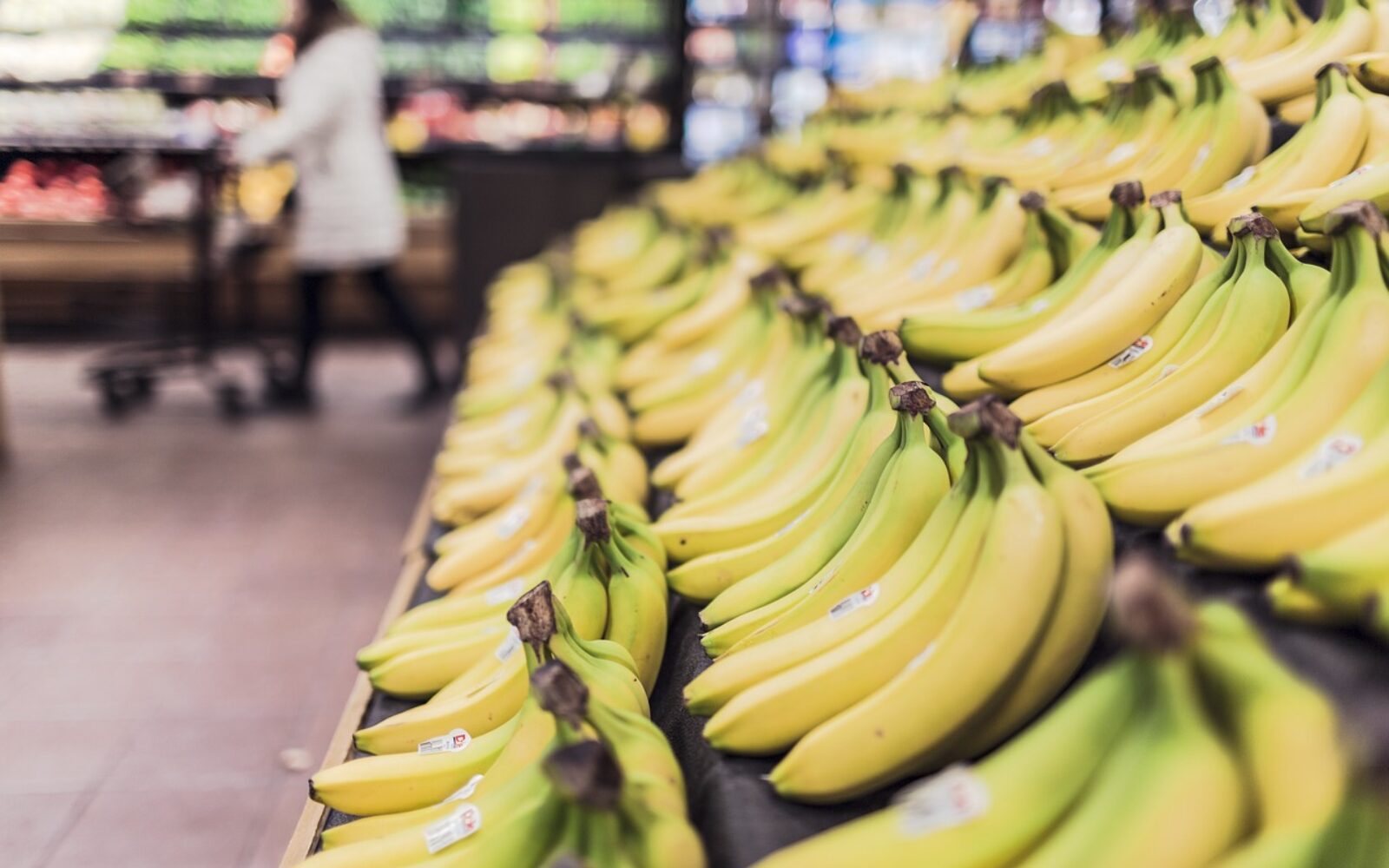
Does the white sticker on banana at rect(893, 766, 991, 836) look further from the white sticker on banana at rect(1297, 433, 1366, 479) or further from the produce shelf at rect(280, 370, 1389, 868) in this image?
the white sticker on banana at rect(1297, 433, 1366, 479)

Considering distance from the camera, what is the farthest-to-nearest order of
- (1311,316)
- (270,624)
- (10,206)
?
(10,206) → (270,624) → (1311,316)

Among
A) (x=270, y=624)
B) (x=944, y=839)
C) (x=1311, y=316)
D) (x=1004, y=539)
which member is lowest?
(x=270, y=624)

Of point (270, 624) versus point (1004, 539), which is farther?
point (270, 624)

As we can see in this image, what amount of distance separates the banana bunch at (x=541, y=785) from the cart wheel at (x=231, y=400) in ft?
13.7

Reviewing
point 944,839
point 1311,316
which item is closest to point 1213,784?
point 944,839

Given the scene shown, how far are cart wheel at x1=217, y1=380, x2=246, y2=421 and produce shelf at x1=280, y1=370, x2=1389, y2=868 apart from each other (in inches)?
155

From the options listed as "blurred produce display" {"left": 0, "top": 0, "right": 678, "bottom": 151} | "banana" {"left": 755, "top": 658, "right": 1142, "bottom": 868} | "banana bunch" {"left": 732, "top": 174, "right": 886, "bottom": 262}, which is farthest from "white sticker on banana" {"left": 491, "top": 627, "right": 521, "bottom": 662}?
"blurred produce display" {"left": 0, "top": 0, "right": 678, "bottom": 151}

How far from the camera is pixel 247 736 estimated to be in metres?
2.58

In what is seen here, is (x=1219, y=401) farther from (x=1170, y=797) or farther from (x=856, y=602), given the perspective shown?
(x=1170, y=797)

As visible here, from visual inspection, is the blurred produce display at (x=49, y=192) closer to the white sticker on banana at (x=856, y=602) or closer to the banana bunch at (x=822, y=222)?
the banana bunch at (x=822, y=222)

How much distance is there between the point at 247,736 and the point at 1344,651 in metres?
2.37

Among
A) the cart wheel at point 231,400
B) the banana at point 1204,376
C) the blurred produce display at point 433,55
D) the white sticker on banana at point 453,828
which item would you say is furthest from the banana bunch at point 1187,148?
the blurred produce display at point 433,55

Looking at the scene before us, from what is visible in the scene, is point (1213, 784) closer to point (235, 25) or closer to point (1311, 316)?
point (1311, 316)

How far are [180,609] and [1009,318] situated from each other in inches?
100
